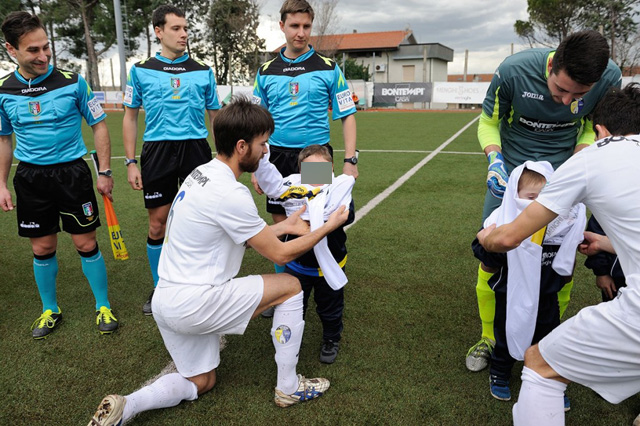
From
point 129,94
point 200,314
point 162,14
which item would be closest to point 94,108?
point 129,94

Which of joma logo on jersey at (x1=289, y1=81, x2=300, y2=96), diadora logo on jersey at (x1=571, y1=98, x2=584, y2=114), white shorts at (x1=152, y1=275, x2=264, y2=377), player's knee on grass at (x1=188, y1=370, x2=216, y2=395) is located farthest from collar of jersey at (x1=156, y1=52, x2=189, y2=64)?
diadora logo on jersey at (x1=571, y1=98, x2=584, y2=114)

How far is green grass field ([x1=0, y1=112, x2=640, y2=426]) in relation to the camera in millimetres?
2504

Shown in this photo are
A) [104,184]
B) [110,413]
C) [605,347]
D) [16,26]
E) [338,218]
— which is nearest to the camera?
[605,347]

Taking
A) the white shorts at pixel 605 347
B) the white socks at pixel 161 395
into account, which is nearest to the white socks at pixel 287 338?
the white socks at pixel 161 395

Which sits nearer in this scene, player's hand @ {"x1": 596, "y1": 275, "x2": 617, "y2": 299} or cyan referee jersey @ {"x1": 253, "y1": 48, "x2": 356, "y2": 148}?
player's hand @ {"x1": 596, "y1": 275, "x2": 617, "y2": 299}

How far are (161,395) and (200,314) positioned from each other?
50cm

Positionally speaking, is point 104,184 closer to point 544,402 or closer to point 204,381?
point 204,381

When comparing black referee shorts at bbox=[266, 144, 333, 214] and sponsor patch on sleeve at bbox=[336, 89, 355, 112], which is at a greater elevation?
sponsor patch on sleeve at bbox=[336, 89, 355, 112]

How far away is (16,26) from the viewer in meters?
3.05

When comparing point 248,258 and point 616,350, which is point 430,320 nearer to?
point 616,350

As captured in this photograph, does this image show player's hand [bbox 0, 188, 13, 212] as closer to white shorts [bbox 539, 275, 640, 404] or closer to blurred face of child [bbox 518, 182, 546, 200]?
blurred face of child [bbox 518, 182, 546, 200]

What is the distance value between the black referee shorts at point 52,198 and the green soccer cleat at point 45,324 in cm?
61

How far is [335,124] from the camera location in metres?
20.9

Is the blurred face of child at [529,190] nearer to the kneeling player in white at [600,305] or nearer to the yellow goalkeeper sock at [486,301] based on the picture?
the kneeling player in white at [600,305]
